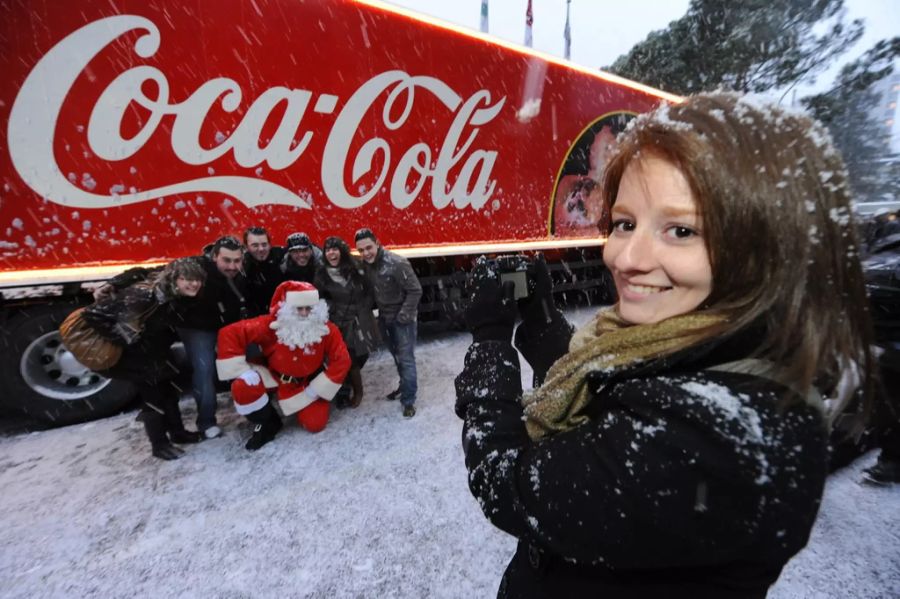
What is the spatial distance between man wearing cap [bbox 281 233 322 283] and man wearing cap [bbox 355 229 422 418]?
0.46 metres

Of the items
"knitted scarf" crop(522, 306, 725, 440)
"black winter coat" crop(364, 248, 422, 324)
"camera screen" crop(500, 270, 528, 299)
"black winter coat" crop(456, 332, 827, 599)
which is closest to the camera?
"black winter coat" crop(456, 332, 827, 599)

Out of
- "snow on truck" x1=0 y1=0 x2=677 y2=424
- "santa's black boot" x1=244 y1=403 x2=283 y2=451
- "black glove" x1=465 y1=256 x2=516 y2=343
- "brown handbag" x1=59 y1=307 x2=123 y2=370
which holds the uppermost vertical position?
"snow on truck" x1=0 y1=0 x2=677 y2=424

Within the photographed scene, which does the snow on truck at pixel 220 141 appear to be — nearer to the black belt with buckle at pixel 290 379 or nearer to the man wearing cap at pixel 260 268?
the man wearing cap at pixel 260 268

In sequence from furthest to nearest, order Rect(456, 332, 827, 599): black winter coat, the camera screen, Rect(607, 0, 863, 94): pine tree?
Rect(607, 0, 863, 94): pine tree → the camera screen → Rect(456, 332, 827, 599): black winter coat

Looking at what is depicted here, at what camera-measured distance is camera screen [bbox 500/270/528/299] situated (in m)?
1.20

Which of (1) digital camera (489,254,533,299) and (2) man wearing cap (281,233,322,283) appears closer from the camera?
(1) digital camera (489,254,533,299)

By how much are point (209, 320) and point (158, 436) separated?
0.93 meters

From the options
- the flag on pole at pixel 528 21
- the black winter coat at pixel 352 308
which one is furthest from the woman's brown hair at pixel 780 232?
the flag on pole at pixel 528 21

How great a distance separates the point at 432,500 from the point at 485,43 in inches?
184

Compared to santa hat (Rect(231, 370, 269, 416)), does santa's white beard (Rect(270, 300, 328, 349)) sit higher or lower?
higher

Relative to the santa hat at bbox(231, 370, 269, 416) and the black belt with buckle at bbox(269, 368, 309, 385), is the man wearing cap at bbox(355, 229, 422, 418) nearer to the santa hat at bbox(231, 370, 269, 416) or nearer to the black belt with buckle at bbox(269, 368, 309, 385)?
the black belt with buckle at bbox(269, 368, 309, 385)

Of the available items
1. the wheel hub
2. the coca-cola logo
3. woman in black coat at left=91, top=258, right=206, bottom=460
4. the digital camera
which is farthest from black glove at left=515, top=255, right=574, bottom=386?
the wheel hub

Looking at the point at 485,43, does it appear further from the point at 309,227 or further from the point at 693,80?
the point at 693,80

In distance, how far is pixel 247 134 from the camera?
11.4ft
